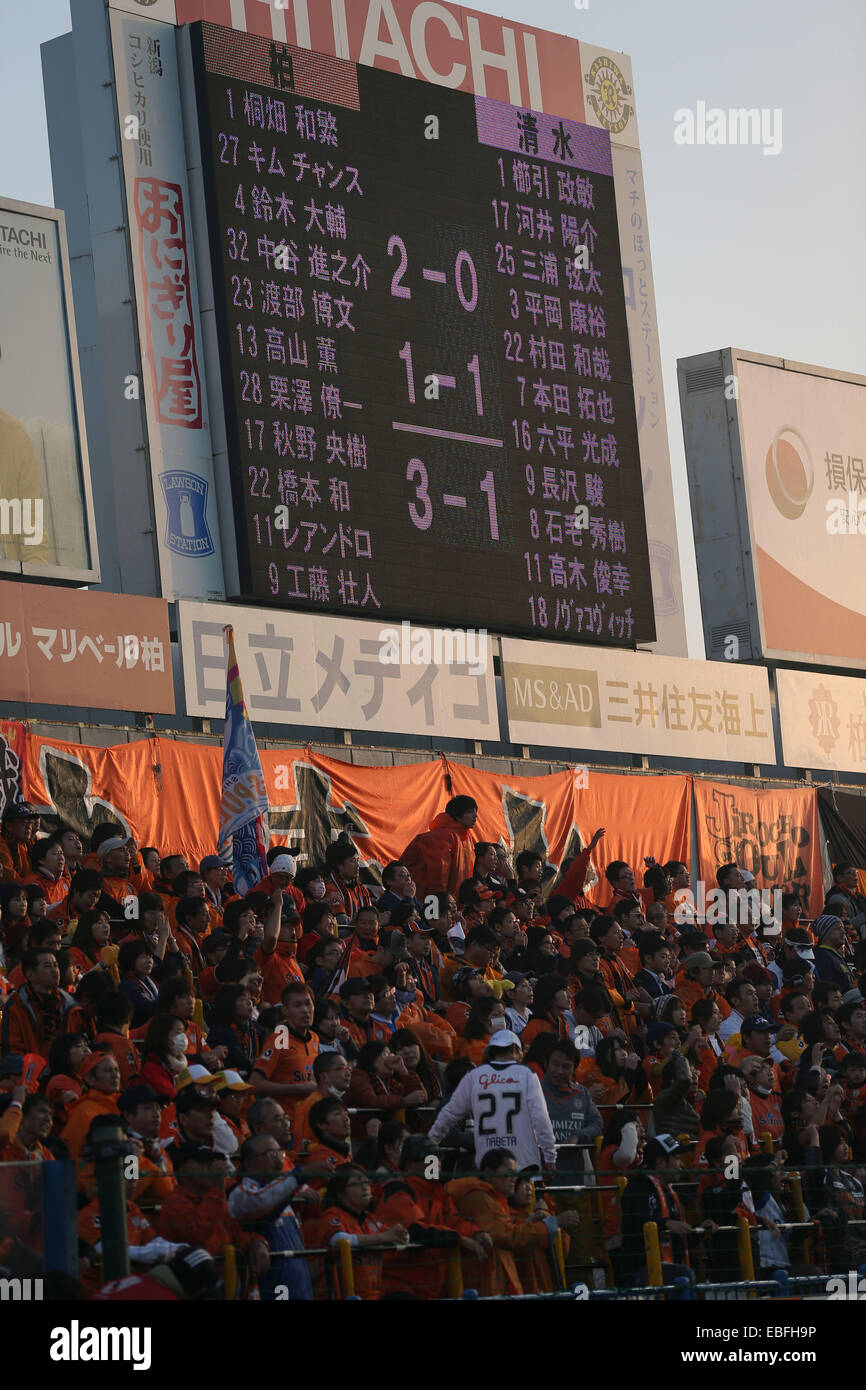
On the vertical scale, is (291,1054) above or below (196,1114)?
above

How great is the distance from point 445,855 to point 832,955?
3042 mm

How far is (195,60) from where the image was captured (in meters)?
16.4

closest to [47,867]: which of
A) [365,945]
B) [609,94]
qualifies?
[365,945]

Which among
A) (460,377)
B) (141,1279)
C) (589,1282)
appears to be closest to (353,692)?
(460,377)

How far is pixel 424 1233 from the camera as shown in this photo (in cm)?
726

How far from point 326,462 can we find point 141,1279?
11.0 metres

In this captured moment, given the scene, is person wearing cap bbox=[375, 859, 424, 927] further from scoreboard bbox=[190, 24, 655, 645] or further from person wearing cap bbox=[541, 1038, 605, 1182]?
scoreboard bbox=[190, 24, 655, 645]

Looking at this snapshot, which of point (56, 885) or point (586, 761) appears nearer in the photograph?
point (56, 885)

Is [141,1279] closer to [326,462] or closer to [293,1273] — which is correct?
[293,1273]

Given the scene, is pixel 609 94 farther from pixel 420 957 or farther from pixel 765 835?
pixel 420 957

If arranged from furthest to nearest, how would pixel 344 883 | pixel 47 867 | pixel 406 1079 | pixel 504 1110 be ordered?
1. pixel 344 883
2. pixel 47 867
3. pixel 406 1079
4. pixel 504 1110

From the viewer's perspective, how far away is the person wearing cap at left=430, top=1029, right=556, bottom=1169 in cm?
863

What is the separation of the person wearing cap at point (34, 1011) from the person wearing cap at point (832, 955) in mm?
6452

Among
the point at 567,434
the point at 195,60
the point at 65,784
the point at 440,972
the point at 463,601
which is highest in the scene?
the point at 195,60
